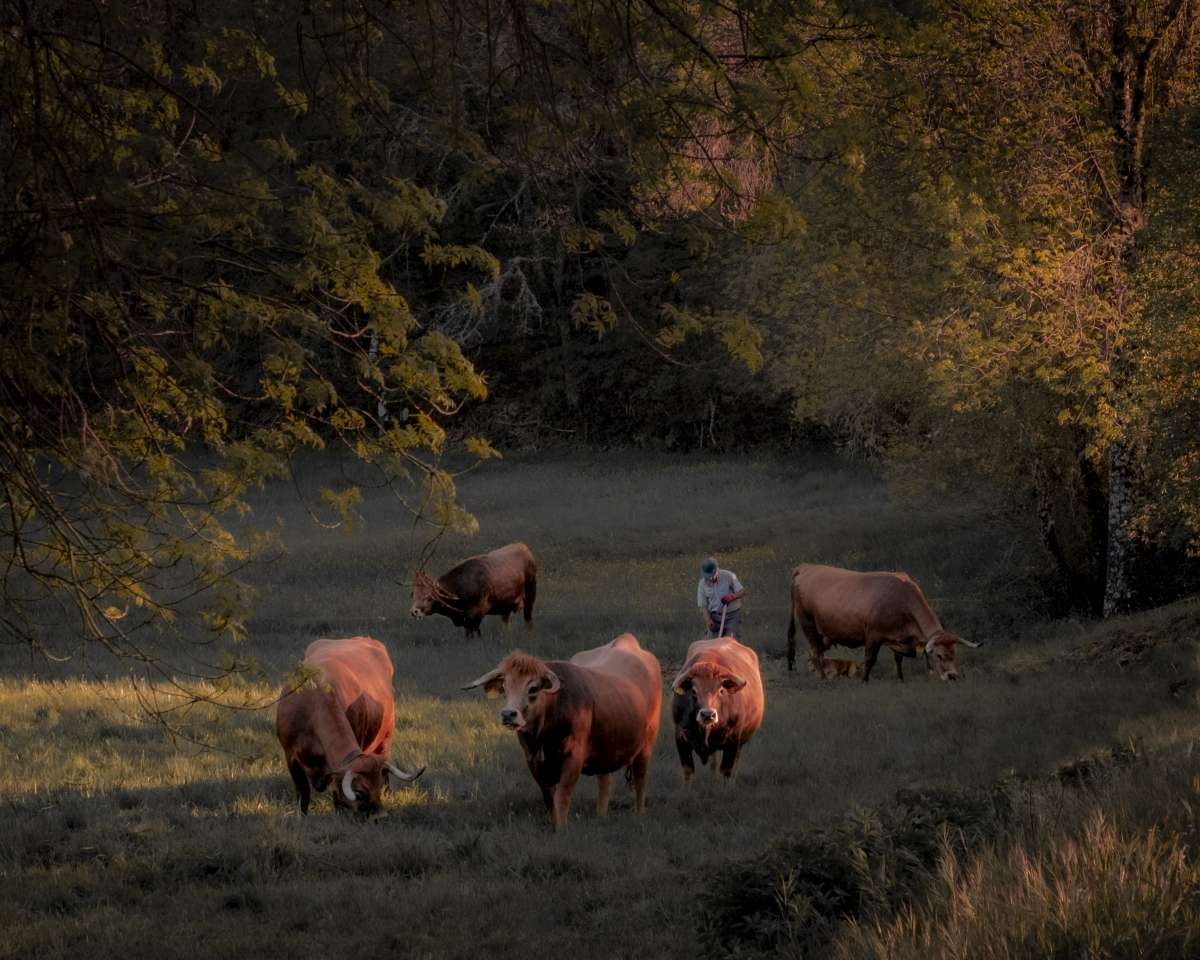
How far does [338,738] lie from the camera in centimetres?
1373

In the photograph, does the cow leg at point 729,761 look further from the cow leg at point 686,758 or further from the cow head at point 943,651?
the cow head at point 943,651

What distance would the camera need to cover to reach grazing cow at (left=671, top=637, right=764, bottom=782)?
14938 mm

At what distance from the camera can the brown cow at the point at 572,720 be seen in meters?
13.0

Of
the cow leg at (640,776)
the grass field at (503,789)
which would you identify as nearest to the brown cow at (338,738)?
the grass field at (503,789)

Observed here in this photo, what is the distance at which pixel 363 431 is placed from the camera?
974cm

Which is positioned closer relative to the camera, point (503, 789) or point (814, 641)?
point (503, 789)

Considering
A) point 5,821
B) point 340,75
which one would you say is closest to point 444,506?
point 340,75

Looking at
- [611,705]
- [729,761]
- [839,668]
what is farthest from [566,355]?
[611,705]

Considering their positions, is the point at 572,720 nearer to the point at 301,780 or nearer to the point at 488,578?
the point at 301,780

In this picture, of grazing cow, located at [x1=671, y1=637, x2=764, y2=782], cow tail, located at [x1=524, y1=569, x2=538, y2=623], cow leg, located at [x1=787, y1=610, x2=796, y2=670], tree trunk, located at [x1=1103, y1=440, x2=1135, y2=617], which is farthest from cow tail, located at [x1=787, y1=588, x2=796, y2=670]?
grazing cow, located at [x1=671, y1=637, x2=764, y2=782]

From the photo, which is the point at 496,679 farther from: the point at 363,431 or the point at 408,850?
the point at 363,431

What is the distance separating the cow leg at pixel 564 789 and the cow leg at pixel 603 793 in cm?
66

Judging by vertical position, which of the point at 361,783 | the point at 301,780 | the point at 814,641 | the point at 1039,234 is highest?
the point at 1039,234

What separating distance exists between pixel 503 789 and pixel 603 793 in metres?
1.17
